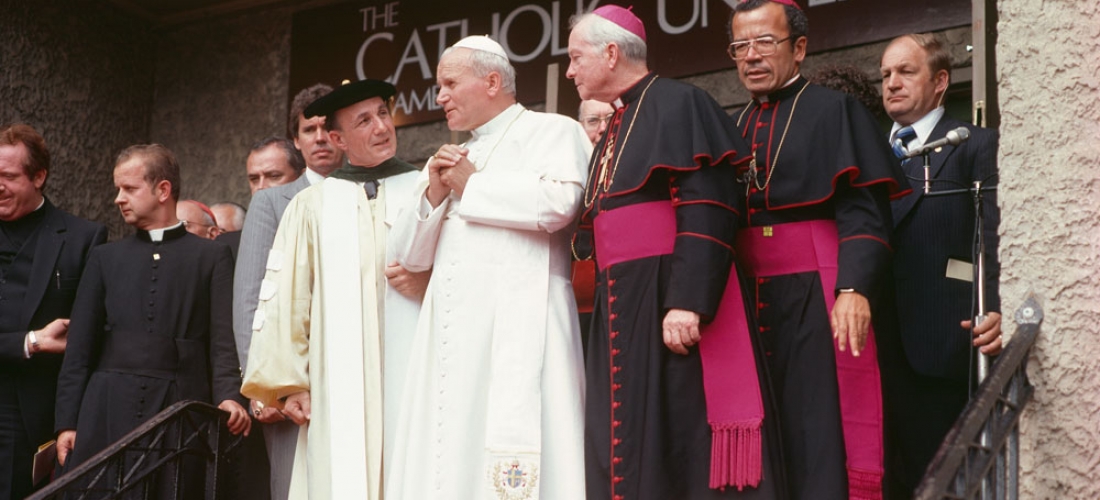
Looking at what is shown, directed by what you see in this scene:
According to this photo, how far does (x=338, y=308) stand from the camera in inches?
192

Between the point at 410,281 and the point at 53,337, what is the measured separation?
157 centimetres

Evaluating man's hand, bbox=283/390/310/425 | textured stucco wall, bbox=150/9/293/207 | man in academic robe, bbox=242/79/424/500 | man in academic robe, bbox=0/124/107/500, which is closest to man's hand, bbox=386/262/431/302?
man in academic robe, bbox=242/79/424/500

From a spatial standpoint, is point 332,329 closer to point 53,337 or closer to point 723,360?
point 53,337

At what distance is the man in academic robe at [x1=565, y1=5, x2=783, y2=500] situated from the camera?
3.82 metres

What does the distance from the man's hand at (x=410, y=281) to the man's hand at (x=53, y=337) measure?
145 centimetres

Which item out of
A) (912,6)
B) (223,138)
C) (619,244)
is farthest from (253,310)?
(223,138)

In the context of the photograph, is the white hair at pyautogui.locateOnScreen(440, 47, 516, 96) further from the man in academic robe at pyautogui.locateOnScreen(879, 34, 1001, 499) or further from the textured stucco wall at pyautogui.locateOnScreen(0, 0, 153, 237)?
the textured stucco wall at pyautogui.locateOnScreen(0, 0, 153, 237)

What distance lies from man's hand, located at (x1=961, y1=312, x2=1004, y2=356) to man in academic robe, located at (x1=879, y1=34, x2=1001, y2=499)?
88mm

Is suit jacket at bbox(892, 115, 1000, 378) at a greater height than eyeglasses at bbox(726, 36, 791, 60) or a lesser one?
lesser

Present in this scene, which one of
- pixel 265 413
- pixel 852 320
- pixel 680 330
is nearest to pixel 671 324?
pixel 680 330

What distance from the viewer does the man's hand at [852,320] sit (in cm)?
373

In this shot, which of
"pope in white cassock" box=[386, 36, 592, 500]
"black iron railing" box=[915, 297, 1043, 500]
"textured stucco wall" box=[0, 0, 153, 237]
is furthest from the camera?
"textured stucco wall" box=[0, 0, 153, 237]

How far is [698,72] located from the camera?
697 centimetres

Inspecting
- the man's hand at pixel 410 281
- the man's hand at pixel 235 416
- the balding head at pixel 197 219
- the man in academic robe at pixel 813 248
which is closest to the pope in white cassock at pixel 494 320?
the man's hand at pixel 410 281
